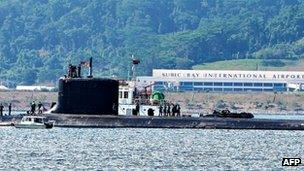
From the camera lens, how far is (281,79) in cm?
18575

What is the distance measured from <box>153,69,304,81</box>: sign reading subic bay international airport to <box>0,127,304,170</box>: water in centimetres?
10006

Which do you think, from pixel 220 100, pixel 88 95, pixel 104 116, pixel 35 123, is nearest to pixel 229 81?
pixel 220 100

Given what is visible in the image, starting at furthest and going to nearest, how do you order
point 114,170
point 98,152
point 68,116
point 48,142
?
point 68,116 < point 48,142 < point 98,152 < point 114,170

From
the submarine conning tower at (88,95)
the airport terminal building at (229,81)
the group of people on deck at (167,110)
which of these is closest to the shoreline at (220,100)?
the airport terminal building at (229,81)

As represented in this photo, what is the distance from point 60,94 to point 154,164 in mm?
27931

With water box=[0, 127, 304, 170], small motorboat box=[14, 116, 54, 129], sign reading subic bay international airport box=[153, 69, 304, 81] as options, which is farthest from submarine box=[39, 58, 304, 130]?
sign reading subic bay international airport box=[153, 69, 304, 81]

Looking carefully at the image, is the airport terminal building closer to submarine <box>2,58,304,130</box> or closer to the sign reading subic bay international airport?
the sign reading subic bay international airport

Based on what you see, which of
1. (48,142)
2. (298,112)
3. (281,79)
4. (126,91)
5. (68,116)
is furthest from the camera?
(281,79)

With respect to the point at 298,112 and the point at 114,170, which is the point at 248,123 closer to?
the point at 114,170

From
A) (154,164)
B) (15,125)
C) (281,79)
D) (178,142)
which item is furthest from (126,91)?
(281,79)

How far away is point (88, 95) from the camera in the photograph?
83.8 meters

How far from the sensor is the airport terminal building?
186m

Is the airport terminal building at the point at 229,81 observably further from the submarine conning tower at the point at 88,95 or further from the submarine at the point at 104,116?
the submarine conning tower at the point at 88,95

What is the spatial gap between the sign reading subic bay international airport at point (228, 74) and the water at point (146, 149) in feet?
328
